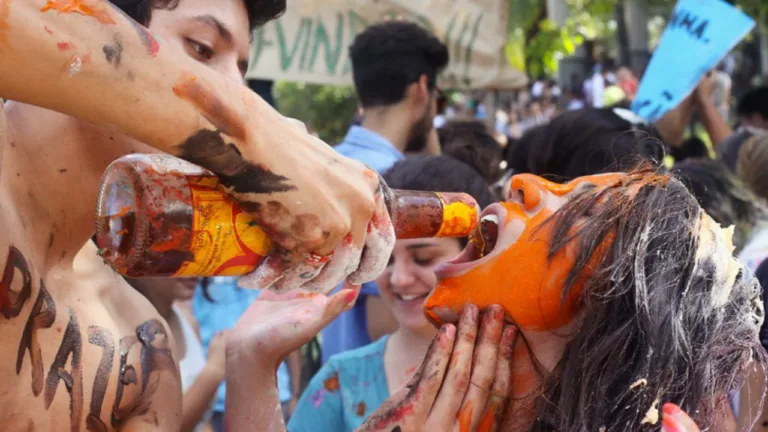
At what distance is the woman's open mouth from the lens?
204cm

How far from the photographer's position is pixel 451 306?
2039 mm

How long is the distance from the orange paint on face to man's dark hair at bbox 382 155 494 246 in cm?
98

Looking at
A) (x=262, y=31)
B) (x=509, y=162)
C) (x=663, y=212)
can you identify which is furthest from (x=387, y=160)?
(x=663, y=212)

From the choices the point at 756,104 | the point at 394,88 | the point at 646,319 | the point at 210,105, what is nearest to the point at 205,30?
the point at 210,105

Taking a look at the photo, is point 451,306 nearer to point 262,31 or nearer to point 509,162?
Answer: point 509,162

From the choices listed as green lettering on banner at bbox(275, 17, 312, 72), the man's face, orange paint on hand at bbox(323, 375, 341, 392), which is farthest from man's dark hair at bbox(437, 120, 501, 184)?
the man's face

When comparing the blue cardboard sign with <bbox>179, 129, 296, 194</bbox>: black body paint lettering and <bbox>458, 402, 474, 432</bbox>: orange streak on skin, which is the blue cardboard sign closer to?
<bbox>458, 402, 474, 432</bbox>: orange streak on skin

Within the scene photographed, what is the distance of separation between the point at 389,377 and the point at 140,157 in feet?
4.93

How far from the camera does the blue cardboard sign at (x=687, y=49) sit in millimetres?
4863

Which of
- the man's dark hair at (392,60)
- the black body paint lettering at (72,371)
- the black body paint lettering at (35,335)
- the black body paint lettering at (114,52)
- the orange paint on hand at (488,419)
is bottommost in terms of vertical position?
the man's dark hair at (392,60)

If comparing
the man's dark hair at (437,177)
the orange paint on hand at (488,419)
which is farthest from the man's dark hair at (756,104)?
the orange paint on hand at (488,419)

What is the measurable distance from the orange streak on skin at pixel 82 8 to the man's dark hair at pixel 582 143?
220 centimetres

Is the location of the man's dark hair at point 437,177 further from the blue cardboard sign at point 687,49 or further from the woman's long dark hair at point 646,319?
the blue cardboard sign at point 687,49

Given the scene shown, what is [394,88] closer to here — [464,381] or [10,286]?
[464,381]
